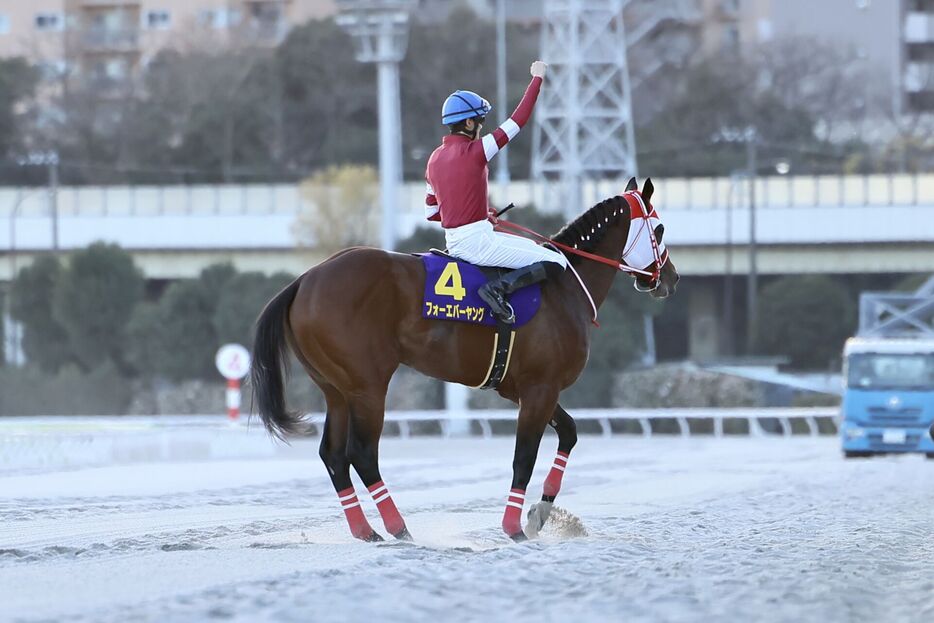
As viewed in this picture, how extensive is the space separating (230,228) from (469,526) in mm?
53112

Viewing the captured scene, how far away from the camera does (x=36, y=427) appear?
35656mm

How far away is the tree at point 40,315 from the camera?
174 ft

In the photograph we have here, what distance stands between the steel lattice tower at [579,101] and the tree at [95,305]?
12.7 m

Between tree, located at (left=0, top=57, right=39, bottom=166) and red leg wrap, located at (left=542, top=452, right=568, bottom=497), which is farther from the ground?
tree, located at (left=0, top=57, right=39, bottom=166)

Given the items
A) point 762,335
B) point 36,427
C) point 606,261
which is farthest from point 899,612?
point 762,335

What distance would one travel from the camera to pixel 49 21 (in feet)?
290

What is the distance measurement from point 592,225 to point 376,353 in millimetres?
2031

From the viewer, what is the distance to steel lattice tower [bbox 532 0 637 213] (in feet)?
183

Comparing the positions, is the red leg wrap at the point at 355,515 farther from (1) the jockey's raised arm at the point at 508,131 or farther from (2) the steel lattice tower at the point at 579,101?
(2) the steel lattice tower at the point at 579,101

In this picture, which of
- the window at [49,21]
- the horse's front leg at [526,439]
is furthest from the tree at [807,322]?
the horse's front leg at [526,439]

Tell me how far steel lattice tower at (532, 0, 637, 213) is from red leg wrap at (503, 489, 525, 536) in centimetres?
4282

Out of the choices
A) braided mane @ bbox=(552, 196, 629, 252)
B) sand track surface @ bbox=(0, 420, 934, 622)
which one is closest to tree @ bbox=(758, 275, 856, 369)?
sand track surface @ bbox=(0, 420, 934, 622)

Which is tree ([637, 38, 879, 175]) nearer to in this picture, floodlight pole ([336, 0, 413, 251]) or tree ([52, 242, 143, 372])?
floodlight pole ([336, 0, 413, 251])

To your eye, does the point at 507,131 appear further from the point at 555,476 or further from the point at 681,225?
the point at 681,225
